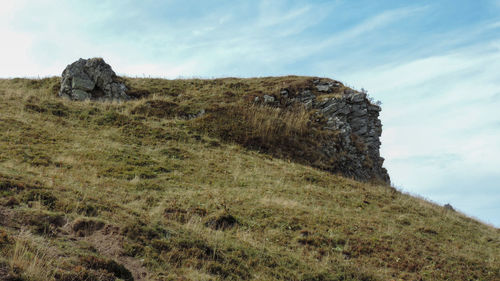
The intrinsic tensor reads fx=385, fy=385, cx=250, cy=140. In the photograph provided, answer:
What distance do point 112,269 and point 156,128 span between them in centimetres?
1805

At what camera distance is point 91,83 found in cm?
3014

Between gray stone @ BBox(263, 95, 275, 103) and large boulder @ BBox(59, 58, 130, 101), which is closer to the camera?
large boulder @ BBox(59, 58, 130, 101)

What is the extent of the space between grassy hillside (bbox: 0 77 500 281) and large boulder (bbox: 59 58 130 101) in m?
1.77

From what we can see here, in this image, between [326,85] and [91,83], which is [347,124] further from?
[91,83]

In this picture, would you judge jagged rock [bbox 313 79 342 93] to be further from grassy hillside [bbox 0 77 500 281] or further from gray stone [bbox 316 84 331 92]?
grassy hillside [bbox 0 77 500 281]

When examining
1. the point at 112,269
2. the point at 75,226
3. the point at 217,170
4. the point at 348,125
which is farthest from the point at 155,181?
the point at 348,125

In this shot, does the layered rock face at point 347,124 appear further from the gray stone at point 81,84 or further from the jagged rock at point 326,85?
the gray stone at point 81,84

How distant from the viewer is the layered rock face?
26688 millimetres

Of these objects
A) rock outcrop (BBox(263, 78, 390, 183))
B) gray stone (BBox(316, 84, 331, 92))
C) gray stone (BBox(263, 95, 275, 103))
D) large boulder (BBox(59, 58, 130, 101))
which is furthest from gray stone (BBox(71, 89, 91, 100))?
gray stone (BBox(316, 84, 331, 92))

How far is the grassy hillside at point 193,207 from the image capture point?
28.8 ft

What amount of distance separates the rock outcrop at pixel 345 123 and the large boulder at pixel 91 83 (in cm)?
1212

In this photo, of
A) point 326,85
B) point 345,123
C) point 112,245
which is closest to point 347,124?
point 345,123

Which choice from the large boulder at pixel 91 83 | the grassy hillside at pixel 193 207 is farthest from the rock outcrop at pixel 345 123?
the large boulder at pixel 91 83

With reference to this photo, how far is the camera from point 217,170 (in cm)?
1980
